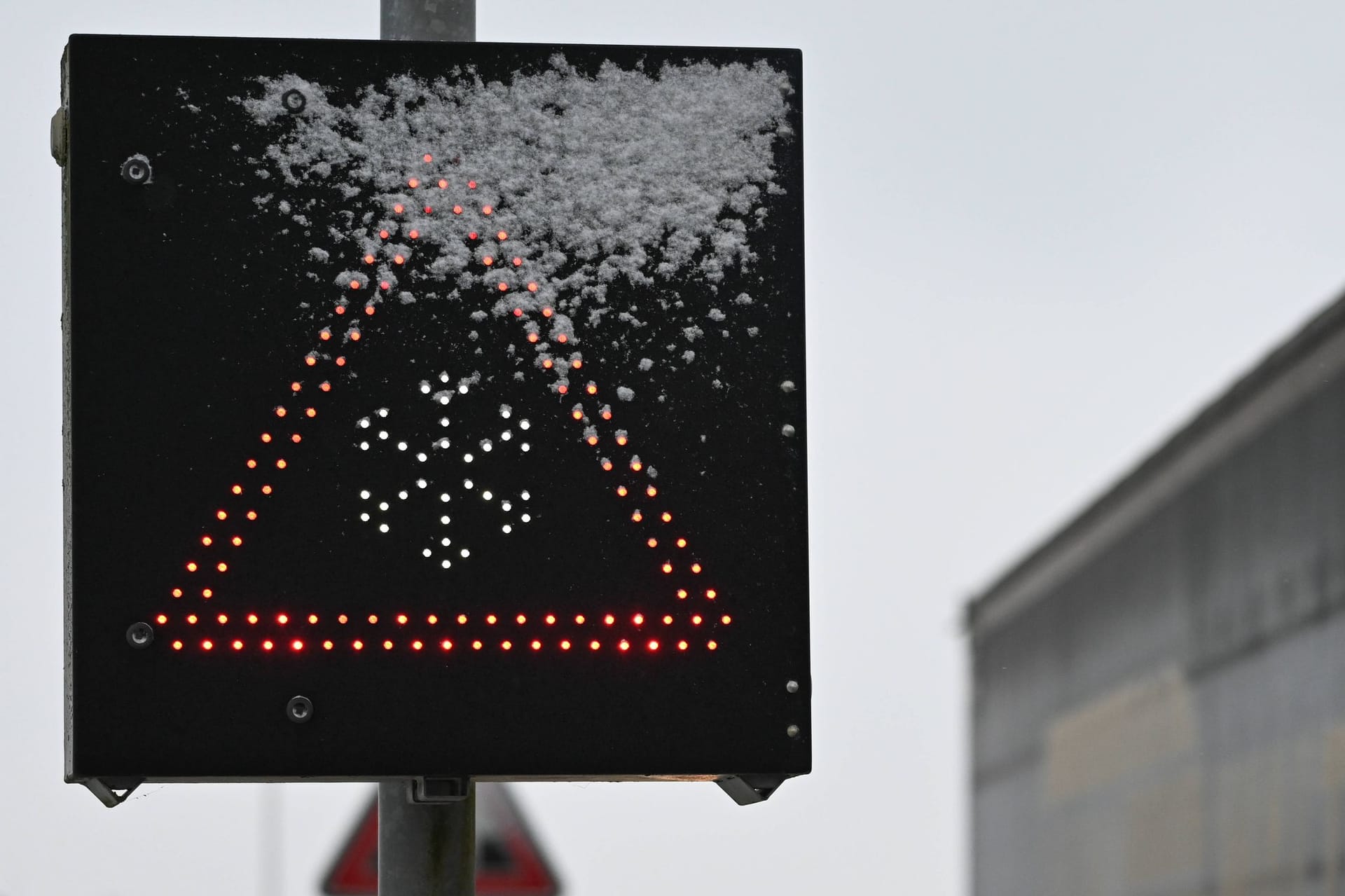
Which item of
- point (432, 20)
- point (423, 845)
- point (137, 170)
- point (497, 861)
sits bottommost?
point (497, 861)

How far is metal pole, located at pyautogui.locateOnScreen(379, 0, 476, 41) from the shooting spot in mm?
2447

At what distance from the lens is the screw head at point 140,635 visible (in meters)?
2.07

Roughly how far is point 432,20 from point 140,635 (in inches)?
32.0

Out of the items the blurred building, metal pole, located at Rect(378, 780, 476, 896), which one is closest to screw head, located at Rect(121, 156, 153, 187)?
metal pole, located at Rect(378, 780, 476, 896)

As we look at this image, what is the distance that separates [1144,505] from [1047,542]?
3.53 meters

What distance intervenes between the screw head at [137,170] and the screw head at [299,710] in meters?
0.54

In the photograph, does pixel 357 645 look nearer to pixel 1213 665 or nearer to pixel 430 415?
pixel 430 415

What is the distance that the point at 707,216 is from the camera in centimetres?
219

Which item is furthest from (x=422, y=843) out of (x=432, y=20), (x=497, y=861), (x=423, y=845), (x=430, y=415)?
(x=497, y=861)

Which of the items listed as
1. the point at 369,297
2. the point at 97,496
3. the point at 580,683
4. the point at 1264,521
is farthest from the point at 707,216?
the point at 1264,521

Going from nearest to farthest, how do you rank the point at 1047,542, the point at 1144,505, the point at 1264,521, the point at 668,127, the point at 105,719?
the point at 105,719
the point at 668,127
the point at 1264,521
the point at 1144,505
the point at 1047,542

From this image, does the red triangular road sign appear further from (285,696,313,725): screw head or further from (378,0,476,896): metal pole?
(285,696,313,725): screw head

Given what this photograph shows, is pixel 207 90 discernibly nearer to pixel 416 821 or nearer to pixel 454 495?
pixel 454 495

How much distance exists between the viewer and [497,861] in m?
6.08
